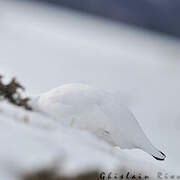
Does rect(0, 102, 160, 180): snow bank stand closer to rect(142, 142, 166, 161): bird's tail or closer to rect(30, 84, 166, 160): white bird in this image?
rect(30, 84, 166, 160): white bird

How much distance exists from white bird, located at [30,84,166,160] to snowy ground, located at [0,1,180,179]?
0.48ft

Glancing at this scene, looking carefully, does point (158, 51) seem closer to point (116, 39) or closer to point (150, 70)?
point (116, 39)

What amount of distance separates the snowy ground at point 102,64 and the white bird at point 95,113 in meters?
0.15

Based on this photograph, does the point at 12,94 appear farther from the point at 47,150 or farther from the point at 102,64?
the point at 102,64

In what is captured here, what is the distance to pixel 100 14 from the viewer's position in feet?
137

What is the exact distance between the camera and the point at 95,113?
21.0 ft

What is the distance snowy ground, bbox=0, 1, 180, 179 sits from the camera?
1233 cm

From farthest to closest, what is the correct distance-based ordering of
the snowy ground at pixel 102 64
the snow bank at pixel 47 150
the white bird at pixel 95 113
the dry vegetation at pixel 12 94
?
the snowy ground at pixel 102 64, the white bird at pixel 95 113, the dry vegetation at pixel 12 94, the snow bank at pixel 47 150

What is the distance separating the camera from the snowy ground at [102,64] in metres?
12.3

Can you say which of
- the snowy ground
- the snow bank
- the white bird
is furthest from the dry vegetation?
the snowy ground

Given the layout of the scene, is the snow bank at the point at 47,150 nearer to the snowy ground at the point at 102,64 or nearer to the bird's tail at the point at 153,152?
the snowy ground at the point at 102,64

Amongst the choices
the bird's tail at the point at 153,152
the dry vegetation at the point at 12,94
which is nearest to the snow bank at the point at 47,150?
the dry vegetation at the point at 12,94

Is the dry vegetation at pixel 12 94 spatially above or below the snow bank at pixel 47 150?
above

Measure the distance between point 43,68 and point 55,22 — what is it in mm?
16809
